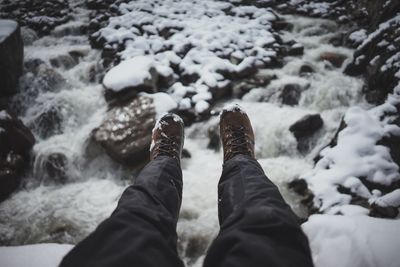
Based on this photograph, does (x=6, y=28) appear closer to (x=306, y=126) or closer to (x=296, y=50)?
(x=306, y=126)

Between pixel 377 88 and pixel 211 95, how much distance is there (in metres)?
1.98

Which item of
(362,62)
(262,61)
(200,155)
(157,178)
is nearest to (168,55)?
(262,61)

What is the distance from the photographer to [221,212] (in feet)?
4.26

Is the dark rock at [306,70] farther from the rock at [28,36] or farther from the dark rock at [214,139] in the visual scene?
the rock at [28,36]

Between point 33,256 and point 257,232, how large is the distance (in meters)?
1.24

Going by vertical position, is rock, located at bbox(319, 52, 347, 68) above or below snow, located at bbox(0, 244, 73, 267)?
above

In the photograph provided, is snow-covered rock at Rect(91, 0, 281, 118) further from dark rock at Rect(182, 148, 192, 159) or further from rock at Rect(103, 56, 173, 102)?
dark rock at Rect(182, 148, 192, 159)

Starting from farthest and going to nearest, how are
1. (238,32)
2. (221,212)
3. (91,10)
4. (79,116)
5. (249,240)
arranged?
(91,10) → (238,32) → (79,116) → (221,212) → (249,240)

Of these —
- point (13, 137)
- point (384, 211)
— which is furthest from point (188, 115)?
point (384, 211)

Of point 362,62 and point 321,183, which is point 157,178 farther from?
point 362,62

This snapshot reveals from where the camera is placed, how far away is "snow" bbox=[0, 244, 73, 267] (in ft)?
4.69

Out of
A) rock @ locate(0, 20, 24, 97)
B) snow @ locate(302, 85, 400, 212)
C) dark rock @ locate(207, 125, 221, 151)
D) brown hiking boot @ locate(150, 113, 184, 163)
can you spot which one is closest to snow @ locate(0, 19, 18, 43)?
rock @ locate(0, 20, 24, 97)

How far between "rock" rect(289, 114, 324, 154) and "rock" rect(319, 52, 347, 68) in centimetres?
143

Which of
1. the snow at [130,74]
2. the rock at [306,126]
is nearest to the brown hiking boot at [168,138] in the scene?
the snow at [130,74]
